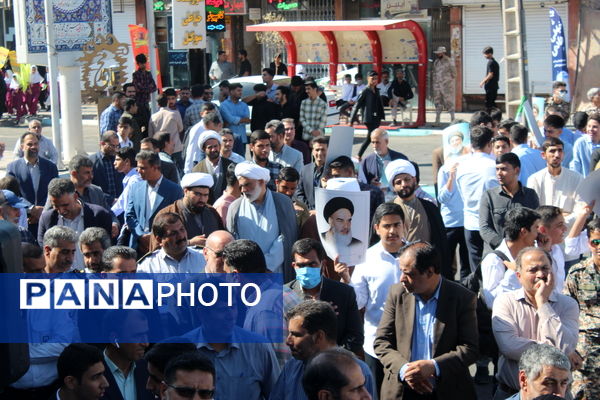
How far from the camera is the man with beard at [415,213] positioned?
24.8 feet

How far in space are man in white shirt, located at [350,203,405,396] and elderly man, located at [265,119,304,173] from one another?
4.17 meters

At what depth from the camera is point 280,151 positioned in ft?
34.9

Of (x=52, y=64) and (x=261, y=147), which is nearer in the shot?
(x=261, y=147)

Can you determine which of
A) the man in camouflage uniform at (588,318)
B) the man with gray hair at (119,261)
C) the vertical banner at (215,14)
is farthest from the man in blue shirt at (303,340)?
the vertical banner at (215,14)

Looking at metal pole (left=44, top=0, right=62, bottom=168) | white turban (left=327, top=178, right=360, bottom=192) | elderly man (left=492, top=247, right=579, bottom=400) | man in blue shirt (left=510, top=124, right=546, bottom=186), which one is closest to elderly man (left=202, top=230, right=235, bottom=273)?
white turban (left=327, top=178, right=360, bottom=192)

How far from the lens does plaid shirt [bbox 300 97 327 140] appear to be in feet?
47.3

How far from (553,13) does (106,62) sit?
34.7 ft

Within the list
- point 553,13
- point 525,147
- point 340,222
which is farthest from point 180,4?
point 340,222

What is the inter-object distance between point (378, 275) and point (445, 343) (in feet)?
3.22

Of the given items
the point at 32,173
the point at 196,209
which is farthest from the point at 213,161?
the point at 196,209

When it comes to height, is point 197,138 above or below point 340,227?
above

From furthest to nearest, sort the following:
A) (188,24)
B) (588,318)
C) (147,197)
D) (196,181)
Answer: (188,24) → (147,197) → (196,181) → (588,318)

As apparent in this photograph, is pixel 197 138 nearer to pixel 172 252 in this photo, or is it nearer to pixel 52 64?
pixel 172 252

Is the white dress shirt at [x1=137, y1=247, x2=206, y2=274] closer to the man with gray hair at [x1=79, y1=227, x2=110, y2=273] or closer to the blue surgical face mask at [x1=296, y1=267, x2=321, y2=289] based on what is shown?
the man with gray hair at [x1=79, y1=227, x2=110, y2=273]
